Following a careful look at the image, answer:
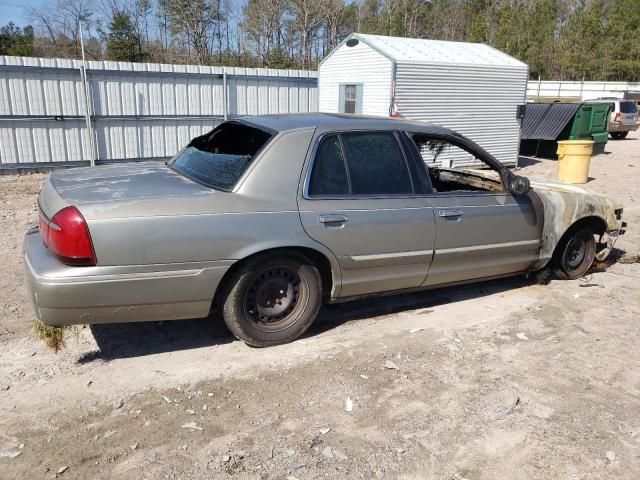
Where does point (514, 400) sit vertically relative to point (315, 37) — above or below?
below

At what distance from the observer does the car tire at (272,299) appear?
394 centimetres

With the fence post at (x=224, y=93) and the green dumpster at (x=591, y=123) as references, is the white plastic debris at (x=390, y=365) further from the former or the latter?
the green dumpster at (x=591, y=123)

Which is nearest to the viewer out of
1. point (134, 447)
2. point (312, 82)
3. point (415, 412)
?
point (134, 447)

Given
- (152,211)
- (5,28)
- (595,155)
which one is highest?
(5,28)

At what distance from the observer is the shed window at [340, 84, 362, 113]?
13.3 m

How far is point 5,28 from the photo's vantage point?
31.7 meters

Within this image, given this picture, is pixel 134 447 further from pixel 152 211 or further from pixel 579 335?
pixel 579 335

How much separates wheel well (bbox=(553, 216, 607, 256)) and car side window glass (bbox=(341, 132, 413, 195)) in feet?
7.01

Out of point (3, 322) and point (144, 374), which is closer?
point (144, 374)

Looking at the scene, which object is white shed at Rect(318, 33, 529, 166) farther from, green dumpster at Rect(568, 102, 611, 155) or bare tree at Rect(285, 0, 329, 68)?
bare tree at Rect(285, 0, 329, 68)

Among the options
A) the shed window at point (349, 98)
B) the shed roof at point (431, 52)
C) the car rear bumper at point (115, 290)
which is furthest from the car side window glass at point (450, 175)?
the shed window at point (349, 98)

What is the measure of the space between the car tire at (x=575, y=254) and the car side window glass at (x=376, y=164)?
2225mm

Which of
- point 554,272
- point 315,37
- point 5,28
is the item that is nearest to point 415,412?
point 554,272

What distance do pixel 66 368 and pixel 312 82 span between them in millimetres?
12893
